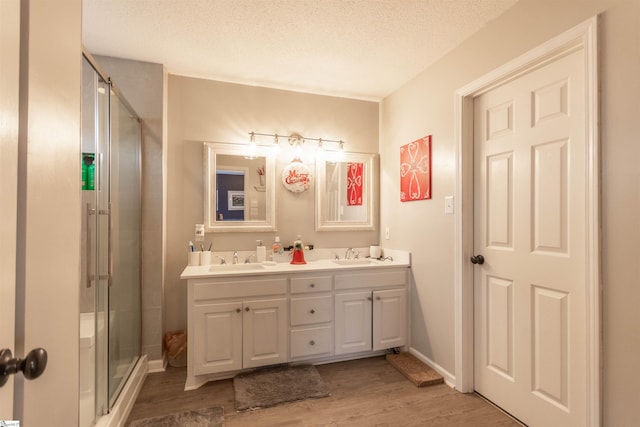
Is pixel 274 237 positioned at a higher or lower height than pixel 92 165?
lower

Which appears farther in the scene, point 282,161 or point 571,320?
point 282,161

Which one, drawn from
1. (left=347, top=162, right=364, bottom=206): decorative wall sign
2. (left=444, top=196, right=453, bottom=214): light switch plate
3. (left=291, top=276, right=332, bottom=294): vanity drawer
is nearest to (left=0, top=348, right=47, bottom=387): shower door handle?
(left=291, top=276, right=332, bottom=294): vanity drawer

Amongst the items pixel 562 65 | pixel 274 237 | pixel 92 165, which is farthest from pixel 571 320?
pixel 92 165

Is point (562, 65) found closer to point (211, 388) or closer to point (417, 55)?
point (417, 55)

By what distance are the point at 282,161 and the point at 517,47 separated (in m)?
1.99

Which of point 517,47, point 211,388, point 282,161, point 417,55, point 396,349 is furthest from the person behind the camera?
point 282,161

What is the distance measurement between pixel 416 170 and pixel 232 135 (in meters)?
1.72

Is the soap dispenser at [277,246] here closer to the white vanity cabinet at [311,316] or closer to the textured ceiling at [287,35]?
the white vanity cabinet at [311,316]

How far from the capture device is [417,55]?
2328 millimetres

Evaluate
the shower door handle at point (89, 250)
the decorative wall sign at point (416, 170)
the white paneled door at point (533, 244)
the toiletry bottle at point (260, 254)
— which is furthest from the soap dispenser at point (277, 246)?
the white paneled door at point (533, 244)

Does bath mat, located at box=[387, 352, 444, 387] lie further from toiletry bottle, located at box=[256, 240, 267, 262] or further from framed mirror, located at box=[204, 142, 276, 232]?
framed mirror, located at box=[204, 142, 276, 232]

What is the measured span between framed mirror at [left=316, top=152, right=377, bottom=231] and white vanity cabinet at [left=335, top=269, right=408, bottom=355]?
67 cm

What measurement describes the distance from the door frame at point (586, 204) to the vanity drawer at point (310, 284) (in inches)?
38.9

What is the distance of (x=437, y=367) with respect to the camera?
7.66ft
